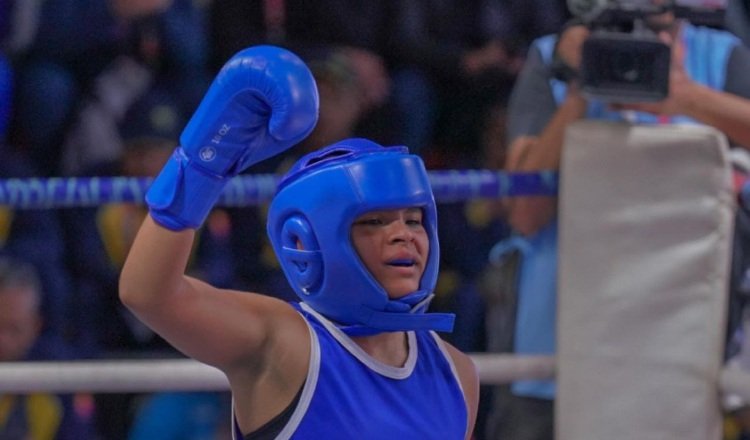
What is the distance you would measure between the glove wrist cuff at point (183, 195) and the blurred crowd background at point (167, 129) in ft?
4.13

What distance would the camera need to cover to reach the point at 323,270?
163 centimetres

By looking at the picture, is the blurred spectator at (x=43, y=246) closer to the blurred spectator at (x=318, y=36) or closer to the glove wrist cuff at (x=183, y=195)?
the blurred spectator at (x=318, y=36)

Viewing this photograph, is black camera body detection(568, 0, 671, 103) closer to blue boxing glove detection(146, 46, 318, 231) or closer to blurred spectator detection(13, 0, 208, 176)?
blue boxing glove detection(146, 46, 318, 231)

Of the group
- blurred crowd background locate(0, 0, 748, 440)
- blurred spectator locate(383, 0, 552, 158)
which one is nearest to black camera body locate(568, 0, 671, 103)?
blurred crowd background locate(0, 0, 748, 440)

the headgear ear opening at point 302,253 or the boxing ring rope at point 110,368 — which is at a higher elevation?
the headgear ear opening at point 302,253

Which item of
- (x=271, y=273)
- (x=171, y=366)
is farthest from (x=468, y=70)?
(x=171, y=366)

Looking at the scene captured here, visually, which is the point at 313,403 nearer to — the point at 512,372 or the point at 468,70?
the point at 512,372

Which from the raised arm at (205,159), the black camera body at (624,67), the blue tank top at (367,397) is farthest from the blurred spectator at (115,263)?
the raised arm at (205,159)

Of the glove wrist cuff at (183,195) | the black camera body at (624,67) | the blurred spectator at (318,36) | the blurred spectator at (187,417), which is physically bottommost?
the blurred spectator at (187,417)

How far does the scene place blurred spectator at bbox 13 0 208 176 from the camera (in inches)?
120

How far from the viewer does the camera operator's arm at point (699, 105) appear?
2414 millimetres

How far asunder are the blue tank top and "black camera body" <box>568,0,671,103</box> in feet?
2.47

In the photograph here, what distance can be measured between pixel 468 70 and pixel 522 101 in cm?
98

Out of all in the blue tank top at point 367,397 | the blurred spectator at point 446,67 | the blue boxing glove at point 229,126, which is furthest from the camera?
the blurred spectator at point 446,67
